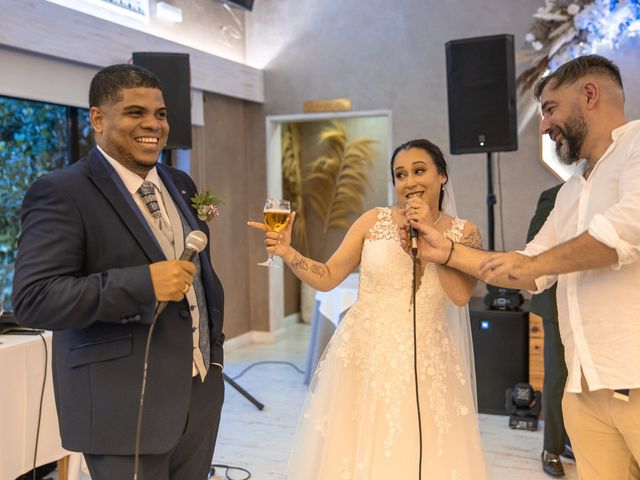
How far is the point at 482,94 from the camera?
16.8 feet

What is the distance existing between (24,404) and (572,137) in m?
2.55

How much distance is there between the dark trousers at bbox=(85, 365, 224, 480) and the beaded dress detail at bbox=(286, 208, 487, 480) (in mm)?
758

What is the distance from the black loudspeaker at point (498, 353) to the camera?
4973 millimetres

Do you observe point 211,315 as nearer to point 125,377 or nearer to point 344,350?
point 125,377

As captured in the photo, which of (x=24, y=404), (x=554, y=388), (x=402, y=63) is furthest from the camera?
(x=402, y=63)

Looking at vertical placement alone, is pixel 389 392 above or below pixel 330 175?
below

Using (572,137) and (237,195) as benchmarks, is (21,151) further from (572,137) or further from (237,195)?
(572,137)

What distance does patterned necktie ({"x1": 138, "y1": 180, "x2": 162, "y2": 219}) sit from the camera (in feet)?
6.39

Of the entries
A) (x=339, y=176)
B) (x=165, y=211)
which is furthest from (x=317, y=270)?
(x=339, y=176)

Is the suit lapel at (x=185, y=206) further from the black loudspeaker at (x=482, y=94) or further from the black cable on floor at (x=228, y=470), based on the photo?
the black loudspeaker at (x=482, y=94)

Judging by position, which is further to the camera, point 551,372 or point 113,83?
point 551,372

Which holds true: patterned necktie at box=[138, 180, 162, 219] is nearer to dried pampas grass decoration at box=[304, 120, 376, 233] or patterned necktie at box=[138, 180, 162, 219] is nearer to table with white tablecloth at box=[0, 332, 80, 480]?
table with white tablecloth at box=[0, 332, 80, 480]

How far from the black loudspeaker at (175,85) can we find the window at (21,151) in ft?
3.22

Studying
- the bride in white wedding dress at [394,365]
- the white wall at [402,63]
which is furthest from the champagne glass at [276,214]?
the white wall at [402,63]
